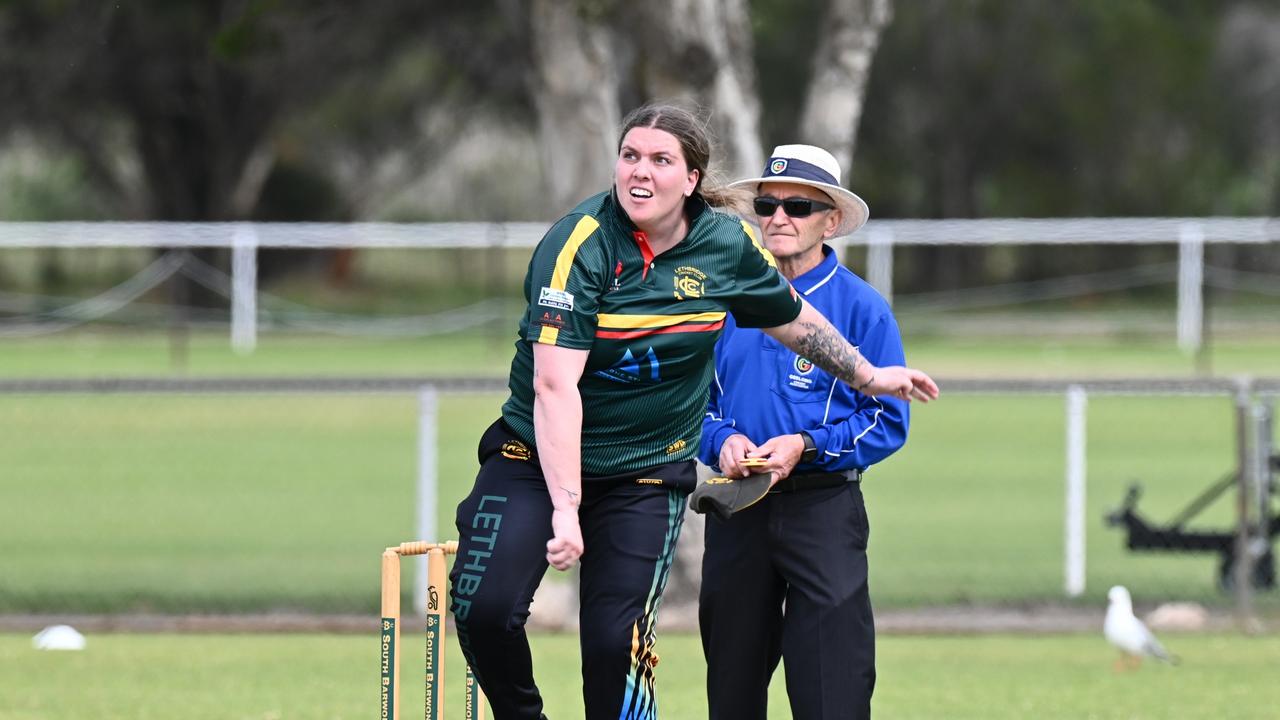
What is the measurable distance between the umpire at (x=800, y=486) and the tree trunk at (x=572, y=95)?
708 centimetres

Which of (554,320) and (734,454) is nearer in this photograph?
(554,320)

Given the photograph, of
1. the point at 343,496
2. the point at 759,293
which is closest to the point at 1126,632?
the point at 759,293

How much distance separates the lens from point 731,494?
5012 mm

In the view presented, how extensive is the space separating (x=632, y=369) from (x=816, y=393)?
720 mm

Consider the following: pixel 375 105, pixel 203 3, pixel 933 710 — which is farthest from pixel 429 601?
pixel 375 105

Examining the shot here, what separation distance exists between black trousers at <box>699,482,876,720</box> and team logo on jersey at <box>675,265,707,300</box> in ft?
2.38

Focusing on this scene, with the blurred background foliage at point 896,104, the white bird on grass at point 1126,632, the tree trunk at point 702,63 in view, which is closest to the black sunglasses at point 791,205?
the white bird on grass at point 1126,632

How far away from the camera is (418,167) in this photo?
192 feet

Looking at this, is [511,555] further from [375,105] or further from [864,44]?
[375,105]

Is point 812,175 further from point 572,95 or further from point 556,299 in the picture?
point 572,95

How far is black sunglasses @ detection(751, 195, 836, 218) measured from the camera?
17.2ft

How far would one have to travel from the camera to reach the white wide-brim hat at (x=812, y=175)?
17.1 feet

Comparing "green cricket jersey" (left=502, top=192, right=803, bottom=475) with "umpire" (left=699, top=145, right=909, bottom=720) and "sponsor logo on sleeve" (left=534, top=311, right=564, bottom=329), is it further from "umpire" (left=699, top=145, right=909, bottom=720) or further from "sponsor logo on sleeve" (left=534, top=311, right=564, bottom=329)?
"umpire" (left=699, top=145, right=909, bottom=720)

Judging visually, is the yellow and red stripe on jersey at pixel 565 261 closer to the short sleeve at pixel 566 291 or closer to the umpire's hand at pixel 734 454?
the short sleeve at pixel 566 291
